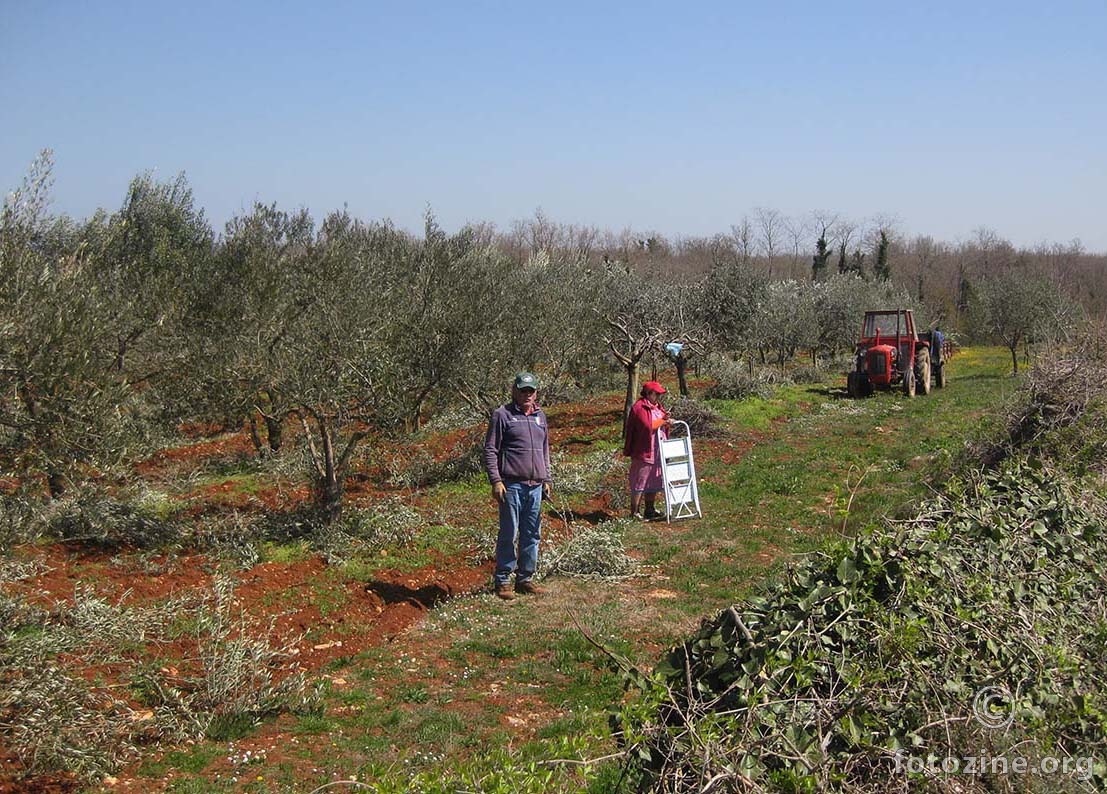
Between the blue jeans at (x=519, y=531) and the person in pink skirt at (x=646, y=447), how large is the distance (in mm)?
2569

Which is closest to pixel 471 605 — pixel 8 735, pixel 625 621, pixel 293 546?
pixel 625 621

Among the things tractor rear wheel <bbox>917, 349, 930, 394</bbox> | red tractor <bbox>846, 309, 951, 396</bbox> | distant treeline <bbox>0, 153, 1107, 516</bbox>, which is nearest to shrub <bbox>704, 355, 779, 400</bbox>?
distant treeline <bbox>0, 153, 1107, 516</bbox>

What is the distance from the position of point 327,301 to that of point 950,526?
7.16m

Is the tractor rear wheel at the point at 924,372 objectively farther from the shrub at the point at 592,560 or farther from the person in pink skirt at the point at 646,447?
the shrub at the point at 592,560

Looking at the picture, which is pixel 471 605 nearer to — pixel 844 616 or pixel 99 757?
pixel 99 757

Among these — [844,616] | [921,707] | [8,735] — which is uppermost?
[844,616]

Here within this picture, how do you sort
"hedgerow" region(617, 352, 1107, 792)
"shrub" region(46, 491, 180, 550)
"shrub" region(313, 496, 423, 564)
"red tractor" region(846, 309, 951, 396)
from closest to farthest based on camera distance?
"hedgerow" region(617, 352, 1107, 792)
"shrub" region(46, 491, 180, 550)
"shrub" region(313, 496, 423, 564)
"red tractor" region(846, 309, 951, 396)

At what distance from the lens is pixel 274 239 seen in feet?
46.9

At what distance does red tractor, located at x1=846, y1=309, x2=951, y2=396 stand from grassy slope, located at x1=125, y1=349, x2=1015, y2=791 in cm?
909

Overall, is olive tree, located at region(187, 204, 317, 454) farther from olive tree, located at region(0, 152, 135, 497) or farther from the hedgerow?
the hedgerow

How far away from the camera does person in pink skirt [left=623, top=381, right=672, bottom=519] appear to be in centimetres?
934

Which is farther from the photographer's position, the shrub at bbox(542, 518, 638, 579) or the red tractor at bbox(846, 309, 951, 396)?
the red tractor at bbox(846, 309, 951, 396)

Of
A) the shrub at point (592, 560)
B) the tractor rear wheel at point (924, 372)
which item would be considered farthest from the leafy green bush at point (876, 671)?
the tractor rear wheel at point (924, 372)

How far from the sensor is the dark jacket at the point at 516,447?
6918mm
